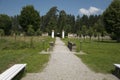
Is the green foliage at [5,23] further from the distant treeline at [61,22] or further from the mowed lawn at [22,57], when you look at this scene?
the mowed lawn at [22,57]

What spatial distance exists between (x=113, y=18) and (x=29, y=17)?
92.8 ft

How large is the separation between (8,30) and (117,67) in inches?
3268

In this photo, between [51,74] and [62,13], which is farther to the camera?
[62,13]

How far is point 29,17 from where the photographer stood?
74.2 metres

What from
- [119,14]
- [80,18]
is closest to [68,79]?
[119,14]

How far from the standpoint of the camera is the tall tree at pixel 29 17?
74.1 meters

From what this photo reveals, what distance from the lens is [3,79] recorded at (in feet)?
22.8

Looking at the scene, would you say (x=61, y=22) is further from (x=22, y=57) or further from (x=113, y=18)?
(x=22, y=57)

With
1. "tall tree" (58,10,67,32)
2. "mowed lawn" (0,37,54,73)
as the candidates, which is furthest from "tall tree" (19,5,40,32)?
"mowed lawn" (0,37,54,73)

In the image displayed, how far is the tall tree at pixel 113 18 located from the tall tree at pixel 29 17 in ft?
81.4

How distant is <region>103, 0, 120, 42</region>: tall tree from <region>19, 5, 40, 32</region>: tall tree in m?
24.8

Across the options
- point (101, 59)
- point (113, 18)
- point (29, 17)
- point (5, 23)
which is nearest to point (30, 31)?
point (29, 17)

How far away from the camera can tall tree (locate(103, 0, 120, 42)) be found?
182ft

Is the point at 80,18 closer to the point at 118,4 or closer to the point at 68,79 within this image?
the point at 118,4
